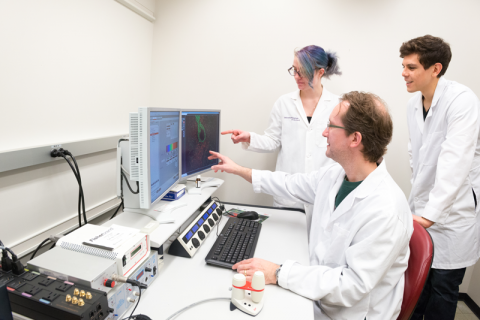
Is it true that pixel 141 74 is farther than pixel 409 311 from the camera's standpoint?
Yes

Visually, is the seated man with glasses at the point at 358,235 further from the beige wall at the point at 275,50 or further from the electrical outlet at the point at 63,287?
the beige wall at the point at 275,50

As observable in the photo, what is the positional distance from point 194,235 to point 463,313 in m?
2.20

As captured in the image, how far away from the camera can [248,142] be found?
1.86 metres

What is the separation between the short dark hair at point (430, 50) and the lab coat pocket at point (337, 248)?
42.9 inches

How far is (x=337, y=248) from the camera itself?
1000 mm

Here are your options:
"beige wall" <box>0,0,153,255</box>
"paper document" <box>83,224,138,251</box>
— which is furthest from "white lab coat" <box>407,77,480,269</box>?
"beige wall" <box>0,0,153,255</box>

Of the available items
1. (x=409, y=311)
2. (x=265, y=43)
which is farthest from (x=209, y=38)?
(x=409, y=311)

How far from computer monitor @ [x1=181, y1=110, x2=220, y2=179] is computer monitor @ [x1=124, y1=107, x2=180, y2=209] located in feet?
0.39

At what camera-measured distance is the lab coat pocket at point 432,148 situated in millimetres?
1512

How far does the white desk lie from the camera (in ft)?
2.61

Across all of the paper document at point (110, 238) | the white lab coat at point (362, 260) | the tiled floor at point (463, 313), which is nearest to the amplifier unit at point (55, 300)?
the paper document at point (110, 238)

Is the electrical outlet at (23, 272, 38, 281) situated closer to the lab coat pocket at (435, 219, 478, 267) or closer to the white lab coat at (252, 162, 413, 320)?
the white lab coat at (252, 162, 413, 320)

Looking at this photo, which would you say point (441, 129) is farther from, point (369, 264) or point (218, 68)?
point (218, 68)

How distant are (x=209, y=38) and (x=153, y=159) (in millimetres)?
1502
